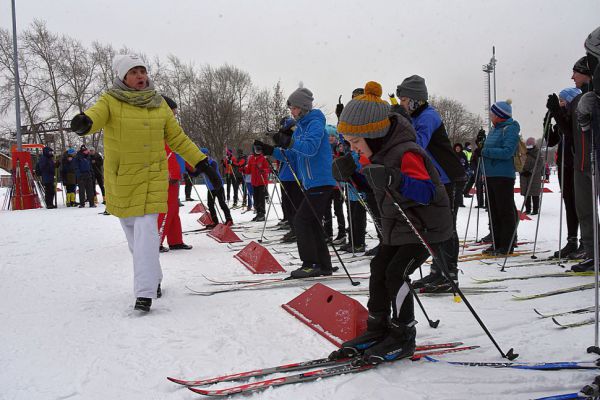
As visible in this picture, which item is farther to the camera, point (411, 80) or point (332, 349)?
point (411, 80)

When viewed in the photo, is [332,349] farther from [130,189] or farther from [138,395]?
[130,189]

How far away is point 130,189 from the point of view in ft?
12.1

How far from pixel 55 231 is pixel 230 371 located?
788 cm

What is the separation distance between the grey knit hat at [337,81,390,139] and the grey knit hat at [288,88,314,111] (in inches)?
89.2

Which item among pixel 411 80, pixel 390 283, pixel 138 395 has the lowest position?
pixel 138 395

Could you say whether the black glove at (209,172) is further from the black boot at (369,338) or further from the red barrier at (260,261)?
the black boot at (369,338)

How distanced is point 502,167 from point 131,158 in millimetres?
A: 4697

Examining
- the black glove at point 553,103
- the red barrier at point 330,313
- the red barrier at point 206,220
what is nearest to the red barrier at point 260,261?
the red barrier at point 330,313

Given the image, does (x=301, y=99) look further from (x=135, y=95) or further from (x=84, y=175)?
(x=84, y=175)

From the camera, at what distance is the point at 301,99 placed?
16.1ft

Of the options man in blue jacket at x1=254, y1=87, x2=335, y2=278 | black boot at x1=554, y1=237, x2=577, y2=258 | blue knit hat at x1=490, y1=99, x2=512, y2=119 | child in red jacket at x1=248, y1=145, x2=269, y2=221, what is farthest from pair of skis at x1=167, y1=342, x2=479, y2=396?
child in red jacket at x1=248, y1=145, x2=269, y2=221

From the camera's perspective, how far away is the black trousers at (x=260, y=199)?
36.5 ft

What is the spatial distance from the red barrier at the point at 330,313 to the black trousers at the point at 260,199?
752cm

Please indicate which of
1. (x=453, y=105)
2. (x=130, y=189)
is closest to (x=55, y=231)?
(x=130, y=189)
